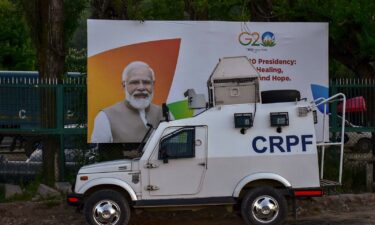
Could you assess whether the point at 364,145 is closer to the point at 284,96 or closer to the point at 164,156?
the point at 284,96

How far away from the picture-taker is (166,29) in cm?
1570

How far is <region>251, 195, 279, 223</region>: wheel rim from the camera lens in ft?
37.6

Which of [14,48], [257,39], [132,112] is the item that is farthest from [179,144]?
[14,48]

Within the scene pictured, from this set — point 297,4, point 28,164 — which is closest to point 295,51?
point 297,4

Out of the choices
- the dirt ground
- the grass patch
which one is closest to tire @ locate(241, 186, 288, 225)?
the dirt ground

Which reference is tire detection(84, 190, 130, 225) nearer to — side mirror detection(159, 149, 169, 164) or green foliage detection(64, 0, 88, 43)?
side mirror detection(159, 149, 169, 164)

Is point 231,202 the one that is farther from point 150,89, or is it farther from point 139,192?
point 150,89

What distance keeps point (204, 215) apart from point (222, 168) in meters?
2.20

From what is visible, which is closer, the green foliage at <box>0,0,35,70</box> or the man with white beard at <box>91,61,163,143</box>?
the man with white beard at <box>91,61,163,143</box>

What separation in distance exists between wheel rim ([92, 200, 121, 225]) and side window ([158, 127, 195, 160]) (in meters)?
1.11

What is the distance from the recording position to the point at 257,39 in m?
15.9

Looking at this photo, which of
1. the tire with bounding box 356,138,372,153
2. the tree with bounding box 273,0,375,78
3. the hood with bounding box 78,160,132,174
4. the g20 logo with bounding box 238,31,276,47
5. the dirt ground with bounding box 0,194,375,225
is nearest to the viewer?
the hood with bounding box 78,160,132,174

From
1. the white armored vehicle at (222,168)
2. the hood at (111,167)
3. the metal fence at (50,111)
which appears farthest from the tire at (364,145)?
the hood at (111,167)

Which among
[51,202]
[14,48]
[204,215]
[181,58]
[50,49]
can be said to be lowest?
[204,215]
